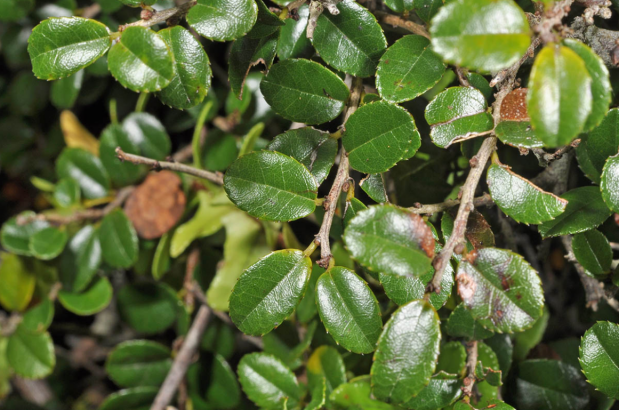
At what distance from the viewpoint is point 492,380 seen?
755mm

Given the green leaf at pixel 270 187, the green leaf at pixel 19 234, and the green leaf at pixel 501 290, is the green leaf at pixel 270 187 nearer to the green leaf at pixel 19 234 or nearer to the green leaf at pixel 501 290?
the green leaf at pixel 501 290

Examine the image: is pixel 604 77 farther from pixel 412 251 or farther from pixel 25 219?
pixel 25 219

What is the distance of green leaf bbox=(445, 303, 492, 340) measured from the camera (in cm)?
74

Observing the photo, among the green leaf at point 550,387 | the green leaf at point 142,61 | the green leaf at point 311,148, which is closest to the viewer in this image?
the green leaf at point 142,61

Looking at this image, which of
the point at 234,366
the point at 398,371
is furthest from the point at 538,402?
the point at 234,366

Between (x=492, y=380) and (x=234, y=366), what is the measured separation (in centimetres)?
67

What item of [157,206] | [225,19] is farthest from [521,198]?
[157,206]

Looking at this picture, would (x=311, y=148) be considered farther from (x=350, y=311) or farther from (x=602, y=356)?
(x=602, y=356)

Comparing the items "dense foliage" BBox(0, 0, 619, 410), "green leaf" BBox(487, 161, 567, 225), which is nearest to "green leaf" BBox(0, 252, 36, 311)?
"dense foliage" BBox(0, 0, 619, 410)

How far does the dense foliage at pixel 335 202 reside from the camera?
0.55 m

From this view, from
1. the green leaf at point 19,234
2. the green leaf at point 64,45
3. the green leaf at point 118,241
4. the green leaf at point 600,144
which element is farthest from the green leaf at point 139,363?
the green leaf at point 600,144

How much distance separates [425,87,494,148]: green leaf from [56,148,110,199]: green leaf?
0.86 metres

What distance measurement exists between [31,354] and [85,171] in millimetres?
478

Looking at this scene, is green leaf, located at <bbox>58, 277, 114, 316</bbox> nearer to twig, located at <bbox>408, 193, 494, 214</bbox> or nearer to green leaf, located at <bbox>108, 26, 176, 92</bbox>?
green leaf, located at <bbox>108, 26, 176, 92</bbox>
